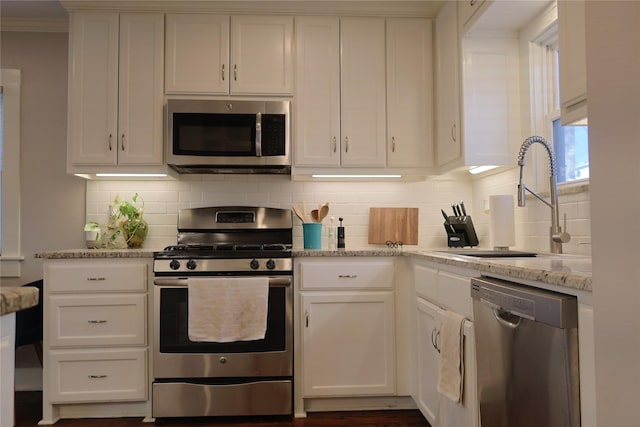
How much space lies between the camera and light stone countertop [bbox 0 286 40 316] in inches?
28.2

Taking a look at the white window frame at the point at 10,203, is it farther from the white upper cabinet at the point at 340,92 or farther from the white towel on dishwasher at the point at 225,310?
the white upper cabinet at the point at 340,92

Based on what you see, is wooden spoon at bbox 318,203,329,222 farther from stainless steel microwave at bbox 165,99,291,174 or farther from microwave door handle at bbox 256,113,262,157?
microwave door handle at bbox 256,113,262,157

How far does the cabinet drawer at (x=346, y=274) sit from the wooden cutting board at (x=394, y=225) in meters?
0.55

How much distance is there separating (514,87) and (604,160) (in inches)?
85.5

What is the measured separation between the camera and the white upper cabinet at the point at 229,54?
270 centimetres

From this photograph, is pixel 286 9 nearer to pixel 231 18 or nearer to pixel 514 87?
pixel 231 18

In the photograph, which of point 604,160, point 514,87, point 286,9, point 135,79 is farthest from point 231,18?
point 604,160

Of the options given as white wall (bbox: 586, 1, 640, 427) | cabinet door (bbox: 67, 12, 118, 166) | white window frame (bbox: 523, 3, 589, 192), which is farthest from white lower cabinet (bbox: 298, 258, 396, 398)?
white wall (bbox: 586, 1, 640, 427)

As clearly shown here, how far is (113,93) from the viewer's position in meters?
2.67

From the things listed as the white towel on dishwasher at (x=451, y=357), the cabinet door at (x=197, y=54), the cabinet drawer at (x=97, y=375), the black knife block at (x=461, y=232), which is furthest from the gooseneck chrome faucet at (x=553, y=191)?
the cabinet drawer at (x=97, y=375)

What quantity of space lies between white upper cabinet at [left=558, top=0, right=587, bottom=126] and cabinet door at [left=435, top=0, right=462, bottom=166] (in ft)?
2.85

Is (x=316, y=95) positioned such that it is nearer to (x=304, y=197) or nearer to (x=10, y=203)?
(x=304, y=197)

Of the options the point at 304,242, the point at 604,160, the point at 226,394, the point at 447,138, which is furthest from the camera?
the point at 304,242

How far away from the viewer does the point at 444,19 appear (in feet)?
8.68
